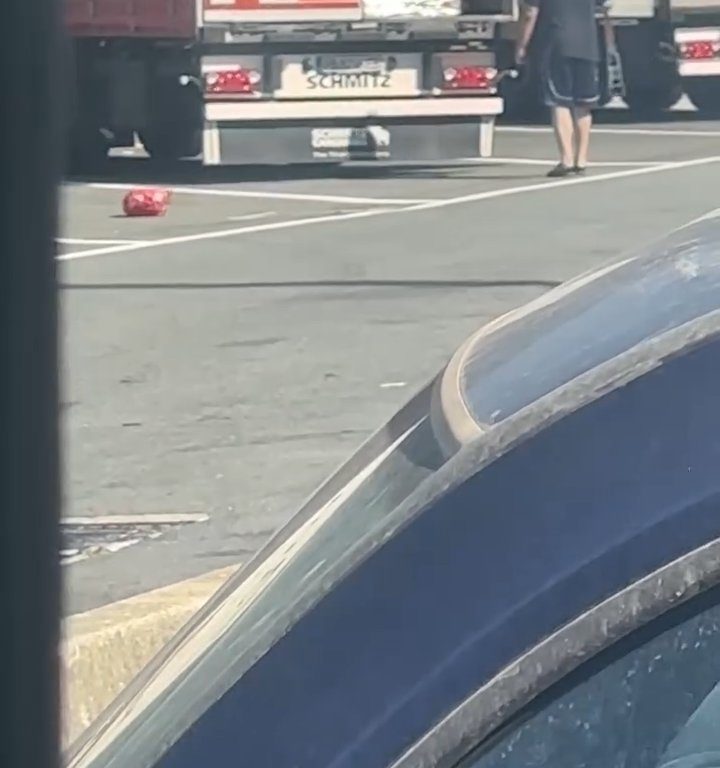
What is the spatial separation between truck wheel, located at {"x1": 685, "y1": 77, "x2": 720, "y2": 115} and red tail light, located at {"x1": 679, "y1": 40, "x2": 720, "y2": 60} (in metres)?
1.04

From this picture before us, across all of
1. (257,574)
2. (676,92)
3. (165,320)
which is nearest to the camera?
(257,574)

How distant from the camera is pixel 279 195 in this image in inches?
610

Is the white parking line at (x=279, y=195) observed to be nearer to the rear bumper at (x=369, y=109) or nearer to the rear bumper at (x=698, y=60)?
the rear bumper at (x=369, y=109)

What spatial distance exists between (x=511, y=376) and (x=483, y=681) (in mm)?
525

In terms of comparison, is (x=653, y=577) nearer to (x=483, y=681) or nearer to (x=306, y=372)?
(x=483, y=681)

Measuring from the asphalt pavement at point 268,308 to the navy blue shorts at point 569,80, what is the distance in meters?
0.64

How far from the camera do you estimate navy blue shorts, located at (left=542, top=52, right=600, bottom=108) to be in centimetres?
1603

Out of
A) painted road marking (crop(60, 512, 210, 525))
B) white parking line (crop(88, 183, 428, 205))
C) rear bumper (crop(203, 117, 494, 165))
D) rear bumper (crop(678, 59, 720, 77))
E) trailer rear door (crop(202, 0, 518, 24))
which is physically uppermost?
painted road marking (crop(60, 512, 210, 525))

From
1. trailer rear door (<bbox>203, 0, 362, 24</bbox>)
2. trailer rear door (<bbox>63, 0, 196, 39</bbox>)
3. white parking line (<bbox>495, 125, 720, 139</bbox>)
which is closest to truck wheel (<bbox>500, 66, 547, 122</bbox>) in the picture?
white parking line (<bbox>495, 125, 720, 139</bbox>)

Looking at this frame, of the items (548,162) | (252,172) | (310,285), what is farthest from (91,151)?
(310,285)

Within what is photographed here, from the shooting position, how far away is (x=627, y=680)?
1634 millimetres

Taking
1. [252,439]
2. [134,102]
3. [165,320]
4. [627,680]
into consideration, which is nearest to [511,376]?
[627,680]

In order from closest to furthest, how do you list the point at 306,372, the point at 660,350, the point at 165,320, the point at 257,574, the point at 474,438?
1. the point at 660,350
2. the point at 474,438
3. the point at 257,574
4. the point at 306,372
5. the point at 165,320

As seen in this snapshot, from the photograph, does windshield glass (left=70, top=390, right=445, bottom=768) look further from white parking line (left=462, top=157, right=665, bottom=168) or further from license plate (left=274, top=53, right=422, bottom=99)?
white parking line (left=462, top=157, right=665, bottom=168)
